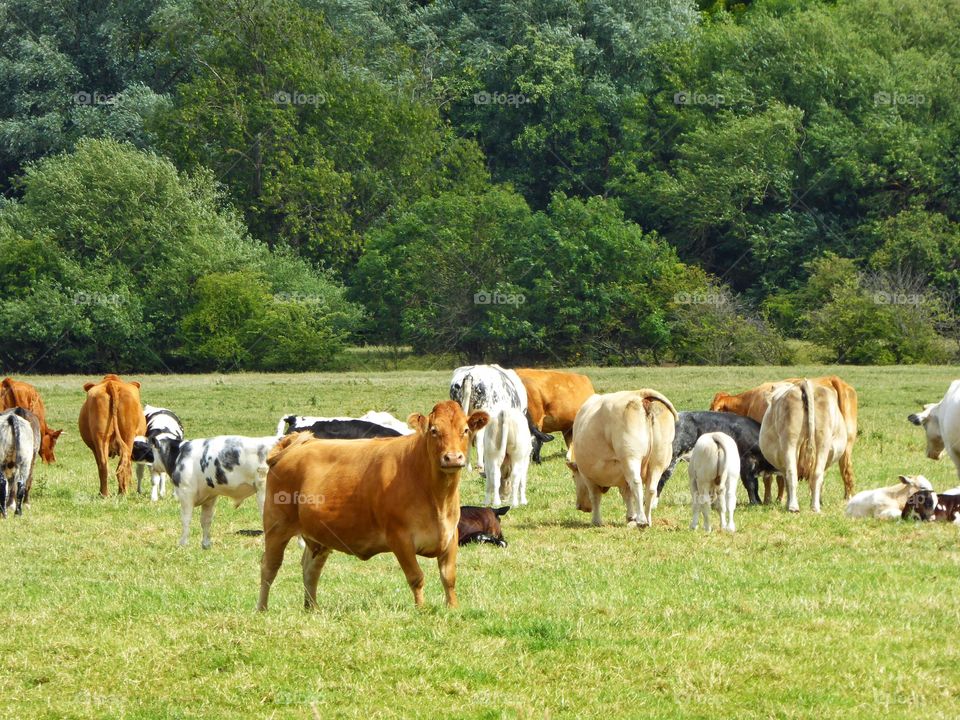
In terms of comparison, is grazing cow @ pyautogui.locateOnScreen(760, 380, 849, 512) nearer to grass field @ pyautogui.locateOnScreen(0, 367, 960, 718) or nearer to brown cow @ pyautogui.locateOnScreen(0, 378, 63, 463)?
grass field @ pyautogui.locateOnScreen(0, 367, 960, 718)

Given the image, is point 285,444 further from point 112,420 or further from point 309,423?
point 112,420

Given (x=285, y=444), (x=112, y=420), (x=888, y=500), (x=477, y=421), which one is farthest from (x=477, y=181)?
(x=477, y=421)

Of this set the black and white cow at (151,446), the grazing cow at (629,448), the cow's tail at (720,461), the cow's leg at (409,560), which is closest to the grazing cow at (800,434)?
the grazing cow at (629,448)

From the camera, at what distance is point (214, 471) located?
1481 cm

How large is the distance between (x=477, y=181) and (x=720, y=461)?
51.9 meters

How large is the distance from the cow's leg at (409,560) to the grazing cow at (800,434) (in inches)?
288

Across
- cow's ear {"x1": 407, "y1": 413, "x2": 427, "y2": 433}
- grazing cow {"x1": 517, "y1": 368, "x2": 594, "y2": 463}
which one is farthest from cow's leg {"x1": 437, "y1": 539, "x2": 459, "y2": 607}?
grazing cow {"x1": 517, "y1": 368, "x2": 594, "y2": 463}

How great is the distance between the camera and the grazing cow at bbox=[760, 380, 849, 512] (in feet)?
55.3

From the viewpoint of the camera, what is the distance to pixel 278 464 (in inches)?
433

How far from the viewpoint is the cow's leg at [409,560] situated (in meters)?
10.4

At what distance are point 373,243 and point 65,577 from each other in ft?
148

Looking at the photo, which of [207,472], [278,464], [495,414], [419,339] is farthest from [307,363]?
[278,464]

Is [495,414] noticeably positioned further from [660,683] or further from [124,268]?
[124,268]

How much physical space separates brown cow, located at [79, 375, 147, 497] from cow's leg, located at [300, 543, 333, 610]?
31.5 ft
